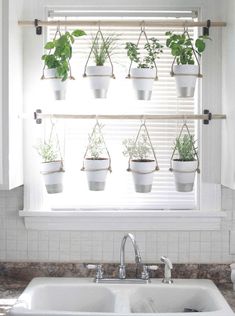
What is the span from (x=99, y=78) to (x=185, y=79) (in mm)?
405

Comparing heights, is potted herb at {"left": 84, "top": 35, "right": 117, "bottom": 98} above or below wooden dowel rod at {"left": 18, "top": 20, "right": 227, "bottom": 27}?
below

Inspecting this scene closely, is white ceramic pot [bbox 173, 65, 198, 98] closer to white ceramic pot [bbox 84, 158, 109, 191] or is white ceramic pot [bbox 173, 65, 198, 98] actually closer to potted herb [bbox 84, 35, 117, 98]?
potted herb [bbox 84, 35, 117, 98]

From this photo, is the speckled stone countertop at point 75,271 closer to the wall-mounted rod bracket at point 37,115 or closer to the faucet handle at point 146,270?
the faucet handle at point 146,270

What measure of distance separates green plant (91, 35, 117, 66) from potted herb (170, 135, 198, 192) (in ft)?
1.74

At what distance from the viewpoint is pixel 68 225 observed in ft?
9.45

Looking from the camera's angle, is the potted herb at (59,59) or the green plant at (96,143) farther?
the green plant at (96,143)

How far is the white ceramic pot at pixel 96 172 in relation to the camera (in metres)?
2.74

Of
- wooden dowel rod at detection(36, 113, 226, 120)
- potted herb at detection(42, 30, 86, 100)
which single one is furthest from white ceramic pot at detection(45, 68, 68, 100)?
wooden dowel rod at detection(36, 113, 226, 120)

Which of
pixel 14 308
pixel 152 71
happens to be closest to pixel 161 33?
pixel 152 71

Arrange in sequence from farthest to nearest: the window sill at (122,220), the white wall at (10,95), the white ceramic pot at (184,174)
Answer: the window sill at (122,220) < the white ceramic pot at (184,174) < the white wall at (10,95)

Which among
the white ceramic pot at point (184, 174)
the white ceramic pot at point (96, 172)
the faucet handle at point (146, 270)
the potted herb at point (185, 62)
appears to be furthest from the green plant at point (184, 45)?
the faucet handle at point (146, 270)

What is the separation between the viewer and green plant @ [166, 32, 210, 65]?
269 centimetres

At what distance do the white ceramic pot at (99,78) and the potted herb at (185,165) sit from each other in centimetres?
44

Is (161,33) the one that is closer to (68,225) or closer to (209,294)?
A: (68,225)
